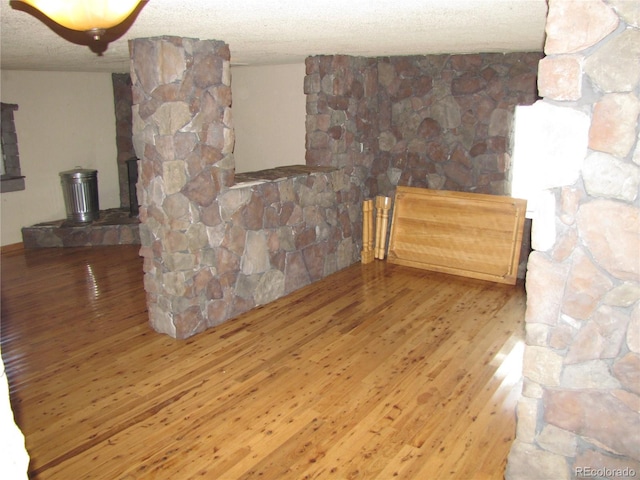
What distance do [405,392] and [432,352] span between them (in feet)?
1.84

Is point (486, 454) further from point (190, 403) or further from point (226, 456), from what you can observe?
point (190, 403)

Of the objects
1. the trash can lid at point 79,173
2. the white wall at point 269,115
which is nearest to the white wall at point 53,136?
the trash can lid at point 79,173

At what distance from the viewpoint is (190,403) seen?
303 centimetres

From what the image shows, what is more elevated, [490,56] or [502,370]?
[490,56]

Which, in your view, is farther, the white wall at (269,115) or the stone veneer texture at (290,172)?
the white wall at (269,115)

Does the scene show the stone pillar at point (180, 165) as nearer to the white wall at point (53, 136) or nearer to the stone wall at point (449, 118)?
the stone wall at point (449, 118)

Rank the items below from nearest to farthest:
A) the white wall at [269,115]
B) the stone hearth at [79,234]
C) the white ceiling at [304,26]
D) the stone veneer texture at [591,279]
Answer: the stone veneer texture at [591,279] → the white ceiling at [304,26] → the white wall at [269,115] → the stone hearth at [79,234]

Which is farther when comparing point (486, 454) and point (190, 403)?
point (190, 403)

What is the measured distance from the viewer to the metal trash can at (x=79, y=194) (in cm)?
649

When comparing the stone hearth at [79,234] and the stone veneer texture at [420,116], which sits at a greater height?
the stone veneer texture at [420,116]

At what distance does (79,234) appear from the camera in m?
6.39

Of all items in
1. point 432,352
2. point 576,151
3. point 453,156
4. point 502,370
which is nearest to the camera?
point 576,151

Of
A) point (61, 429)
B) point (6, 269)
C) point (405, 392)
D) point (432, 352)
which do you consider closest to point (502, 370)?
point (432, 352)

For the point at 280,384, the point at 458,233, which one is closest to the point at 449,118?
the point at 458,233
